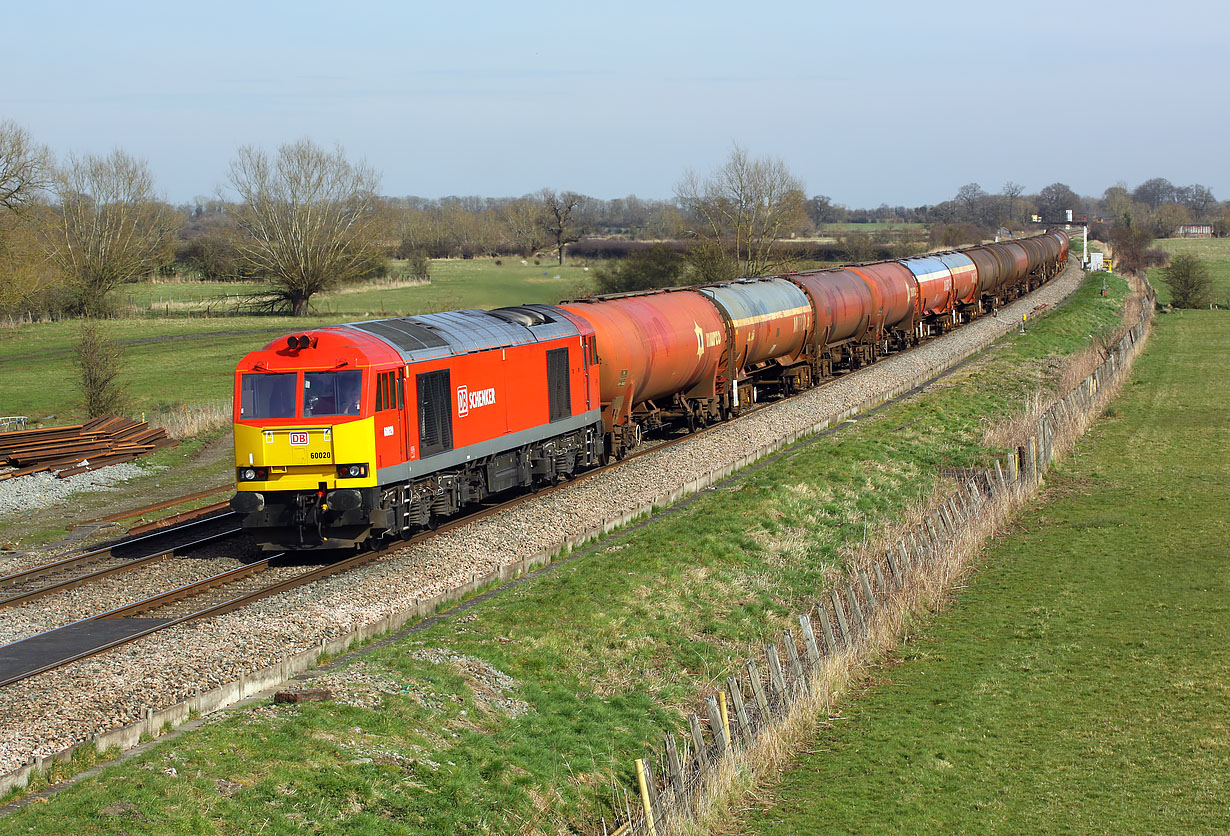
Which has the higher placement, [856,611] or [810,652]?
[810,652]

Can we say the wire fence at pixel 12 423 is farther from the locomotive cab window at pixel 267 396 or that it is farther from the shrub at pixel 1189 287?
the shrub at pixel 1189 287

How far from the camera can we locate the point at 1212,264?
13900 cm

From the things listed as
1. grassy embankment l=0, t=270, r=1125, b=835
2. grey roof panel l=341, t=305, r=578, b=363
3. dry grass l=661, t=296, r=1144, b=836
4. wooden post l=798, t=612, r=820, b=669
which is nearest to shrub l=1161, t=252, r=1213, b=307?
dry grass l=661, t=296, r=1144, b=836

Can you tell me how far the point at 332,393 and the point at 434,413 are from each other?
2.36 metres

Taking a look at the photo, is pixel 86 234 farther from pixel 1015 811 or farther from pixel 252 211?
pixel 1015 811

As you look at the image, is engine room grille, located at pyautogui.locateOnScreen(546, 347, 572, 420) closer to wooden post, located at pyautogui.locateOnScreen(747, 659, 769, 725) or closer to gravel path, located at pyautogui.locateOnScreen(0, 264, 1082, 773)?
gravel path, located at pyautogui.locateOnScreen(0, 264, 1082, 773)

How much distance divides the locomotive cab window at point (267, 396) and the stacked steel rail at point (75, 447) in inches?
528

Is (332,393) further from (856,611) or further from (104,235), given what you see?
(104,235)

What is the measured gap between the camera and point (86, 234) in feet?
292

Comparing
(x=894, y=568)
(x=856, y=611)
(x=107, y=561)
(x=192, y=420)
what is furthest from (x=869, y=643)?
(x=192, y=420)

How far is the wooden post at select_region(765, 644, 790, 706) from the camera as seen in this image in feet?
49.5

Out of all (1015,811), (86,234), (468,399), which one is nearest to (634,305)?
(468,399)

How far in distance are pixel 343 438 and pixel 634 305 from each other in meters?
12.9

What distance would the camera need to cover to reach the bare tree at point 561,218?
313ft
